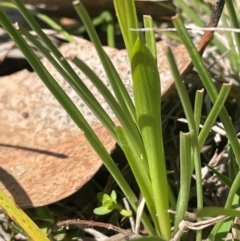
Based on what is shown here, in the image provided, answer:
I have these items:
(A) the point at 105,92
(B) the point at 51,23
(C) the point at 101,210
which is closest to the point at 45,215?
(C) the point at 101,210

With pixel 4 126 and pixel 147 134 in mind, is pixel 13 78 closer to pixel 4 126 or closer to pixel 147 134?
pixel 4 126

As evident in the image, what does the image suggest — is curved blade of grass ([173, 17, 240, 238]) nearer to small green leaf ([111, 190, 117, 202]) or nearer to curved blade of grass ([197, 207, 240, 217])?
curved blade of grass ([197, 207, 240, 217])

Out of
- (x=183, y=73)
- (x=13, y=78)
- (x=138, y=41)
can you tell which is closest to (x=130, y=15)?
(x=138, y=41)

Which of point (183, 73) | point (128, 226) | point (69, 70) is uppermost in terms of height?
point (69, 70)

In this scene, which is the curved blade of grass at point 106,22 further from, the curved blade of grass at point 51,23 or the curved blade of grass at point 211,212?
the curved blade of grass at point 211,212

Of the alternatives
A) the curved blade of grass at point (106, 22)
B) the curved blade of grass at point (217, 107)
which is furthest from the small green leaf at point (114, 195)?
the curved blade of grass at point (106, 22)

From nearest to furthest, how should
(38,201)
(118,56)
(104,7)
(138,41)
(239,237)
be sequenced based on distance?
(138,41) → (239,237) → (38,201) → (118,56) → (104,7)

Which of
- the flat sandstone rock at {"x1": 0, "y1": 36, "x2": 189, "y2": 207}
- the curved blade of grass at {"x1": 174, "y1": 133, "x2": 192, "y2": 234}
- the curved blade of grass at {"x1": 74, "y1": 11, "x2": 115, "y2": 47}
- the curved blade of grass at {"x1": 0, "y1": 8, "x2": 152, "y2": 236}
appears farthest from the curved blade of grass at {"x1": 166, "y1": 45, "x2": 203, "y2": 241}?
the curved blade of grass at {"x1": 74, "y1": 11, "x2": 115, "y2": 47}

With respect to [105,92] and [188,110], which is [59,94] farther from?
[188,110]
